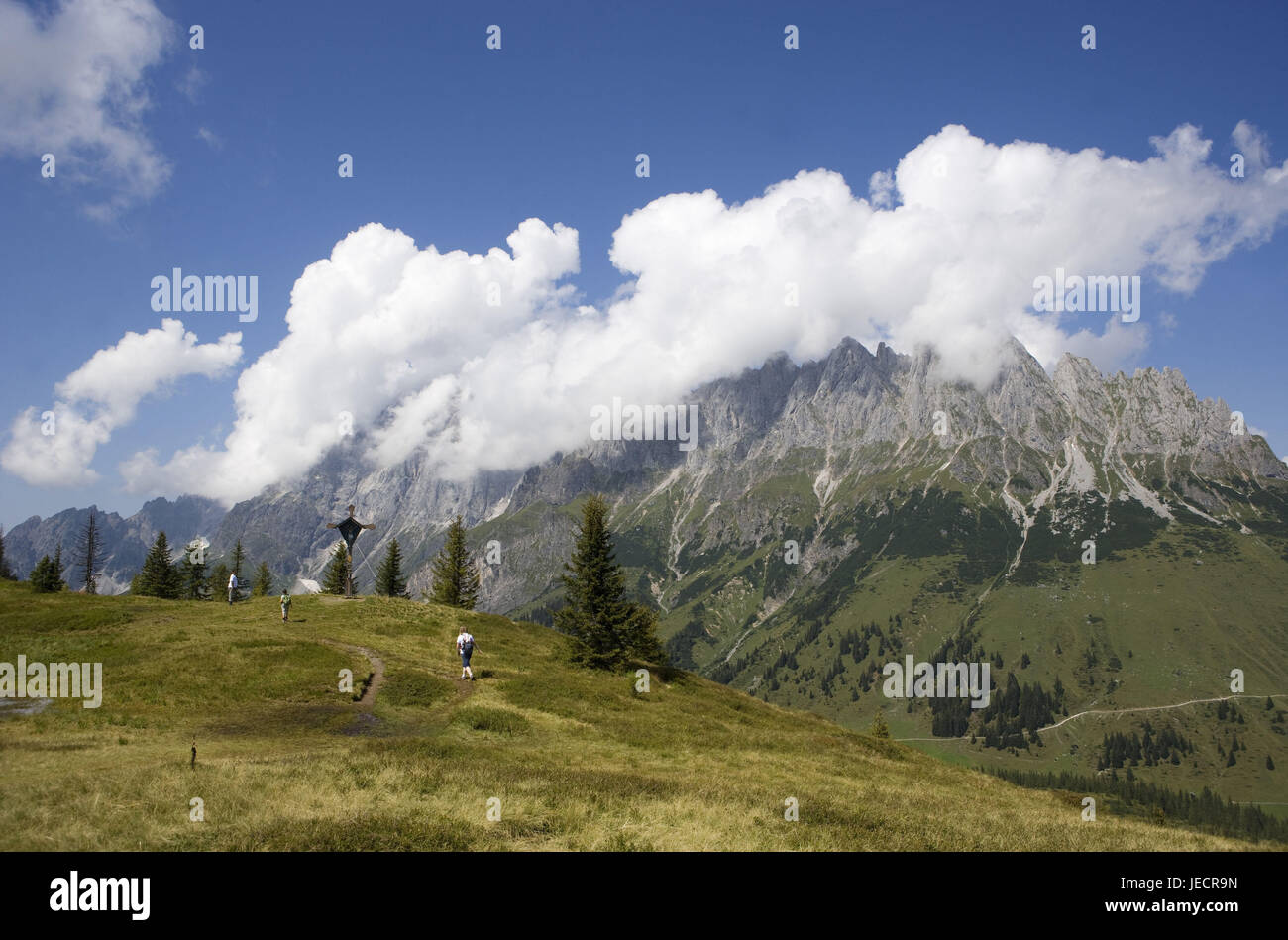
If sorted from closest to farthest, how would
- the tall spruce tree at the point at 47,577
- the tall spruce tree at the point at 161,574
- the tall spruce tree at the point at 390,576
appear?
1. the tall spruce tree at the point at 47,577
2. the tall spruce tree at the point at 390,576
3. the tall spruce tree at the point at 161,574

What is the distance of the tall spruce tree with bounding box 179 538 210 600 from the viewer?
11306 centimetres

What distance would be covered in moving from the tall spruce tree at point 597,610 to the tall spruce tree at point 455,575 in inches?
1741

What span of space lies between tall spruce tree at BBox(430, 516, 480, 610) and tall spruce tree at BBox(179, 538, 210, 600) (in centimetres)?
4642

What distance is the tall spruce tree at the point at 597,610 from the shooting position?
51062mm

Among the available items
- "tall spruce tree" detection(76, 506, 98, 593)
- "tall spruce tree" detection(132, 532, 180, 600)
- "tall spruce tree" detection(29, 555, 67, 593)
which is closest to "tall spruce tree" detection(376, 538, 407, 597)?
"tall spruce tree" detection(132, 532, 180, 600)

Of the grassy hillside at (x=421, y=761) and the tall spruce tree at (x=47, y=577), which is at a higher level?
the tall spruce tree at (x=47, y=577)

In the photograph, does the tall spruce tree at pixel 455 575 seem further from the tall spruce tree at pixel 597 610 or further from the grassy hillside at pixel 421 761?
the tall spruce tree at pixel 597 610
